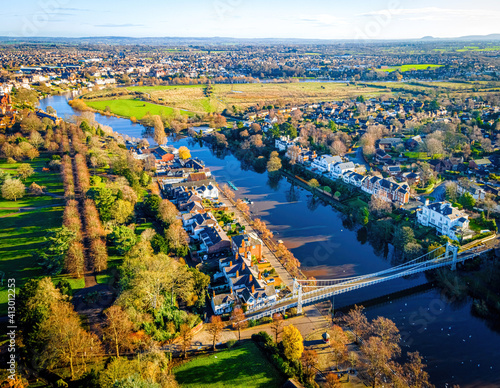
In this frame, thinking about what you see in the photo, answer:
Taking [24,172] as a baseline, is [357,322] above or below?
below

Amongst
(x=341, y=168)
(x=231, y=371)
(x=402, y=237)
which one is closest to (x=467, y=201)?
(x=402, y=237)

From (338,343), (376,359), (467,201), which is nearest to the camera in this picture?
(376,359)

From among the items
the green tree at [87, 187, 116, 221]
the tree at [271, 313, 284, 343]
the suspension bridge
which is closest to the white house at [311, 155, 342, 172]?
the suspension bridge

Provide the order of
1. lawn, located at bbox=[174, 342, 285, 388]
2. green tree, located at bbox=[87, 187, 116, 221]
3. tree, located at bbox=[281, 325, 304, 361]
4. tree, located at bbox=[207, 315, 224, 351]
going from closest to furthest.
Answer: lawn, located at bbox=[174, 342, 285, 388], tree, located at bbox=[281, 325, 304, 361], tree, located at bbox=[207, 315, 224, 351], green tree, located at bbox=[87, 187, 116, 221]

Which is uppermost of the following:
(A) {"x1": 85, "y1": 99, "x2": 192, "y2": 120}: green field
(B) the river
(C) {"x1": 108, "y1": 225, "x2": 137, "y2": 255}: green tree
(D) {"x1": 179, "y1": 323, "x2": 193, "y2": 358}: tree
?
(A) {"x1": 85, "y1": 99, "x2": 192, "y2": 120}: green field

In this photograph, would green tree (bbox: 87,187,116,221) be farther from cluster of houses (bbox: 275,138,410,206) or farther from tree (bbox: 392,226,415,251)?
cluster of houses (bbox: 275,138,410,206)

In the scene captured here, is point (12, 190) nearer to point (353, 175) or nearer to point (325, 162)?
point (325, 162)
